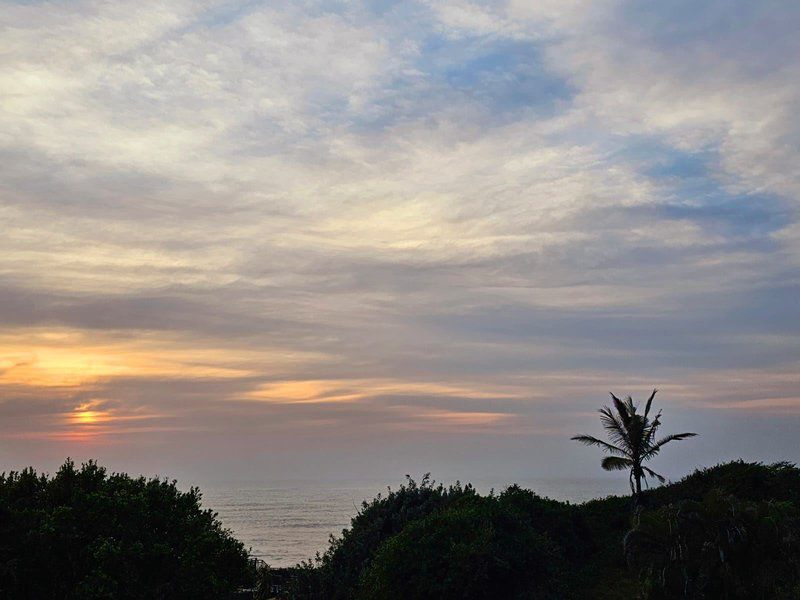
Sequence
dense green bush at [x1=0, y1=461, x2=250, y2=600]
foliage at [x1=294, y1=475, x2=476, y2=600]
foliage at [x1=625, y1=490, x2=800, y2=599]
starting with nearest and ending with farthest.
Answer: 1. dense green bush at [x1=0, y1=461, x2=250, y2=600]
2. foliage at [x1=625, y1=490, x2=800, y2=599]
3. foliage at [x1=294, y1=475, x2=476, y2=600]

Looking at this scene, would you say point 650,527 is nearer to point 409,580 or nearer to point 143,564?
point 409,580

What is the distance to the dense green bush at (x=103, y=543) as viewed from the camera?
24.3 m

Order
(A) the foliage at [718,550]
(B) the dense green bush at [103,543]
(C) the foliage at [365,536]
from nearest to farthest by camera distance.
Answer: (B) the dense green bush at [103,543] < (A) the foliage at [718,550] < (C) the foliage at [365,536]

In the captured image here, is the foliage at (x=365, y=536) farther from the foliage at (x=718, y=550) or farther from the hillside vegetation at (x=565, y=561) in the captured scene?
the foliage at (x=718, y=550)

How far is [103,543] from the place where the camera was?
80.4 feet

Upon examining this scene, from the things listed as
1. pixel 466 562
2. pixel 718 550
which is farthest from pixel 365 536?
pixel 718 550

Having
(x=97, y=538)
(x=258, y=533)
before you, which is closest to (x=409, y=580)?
(x=97, y=538)

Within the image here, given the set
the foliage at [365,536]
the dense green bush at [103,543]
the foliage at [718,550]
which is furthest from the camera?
the foliage at [365,536]

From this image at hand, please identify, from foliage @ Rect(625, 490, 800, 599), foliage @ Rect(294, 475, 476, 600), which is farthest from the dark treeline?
foliage @ Rect(294, 475, 476, 600)

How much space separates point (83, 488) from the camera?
90.7 ft

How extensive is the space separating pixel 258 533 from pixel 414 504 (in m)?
100

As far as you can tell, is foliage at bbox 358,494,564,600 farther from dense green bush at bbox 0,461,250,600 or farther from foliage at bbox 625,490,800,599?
dense green bush at bbox 0,461,250,600

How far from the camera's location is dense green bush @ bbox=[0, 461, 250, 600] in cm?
2431

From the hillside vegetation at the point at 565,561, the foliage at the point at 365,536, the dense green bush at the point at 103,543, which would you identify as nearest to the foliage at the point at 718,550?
the hillside vegetation at the point at 565,561
